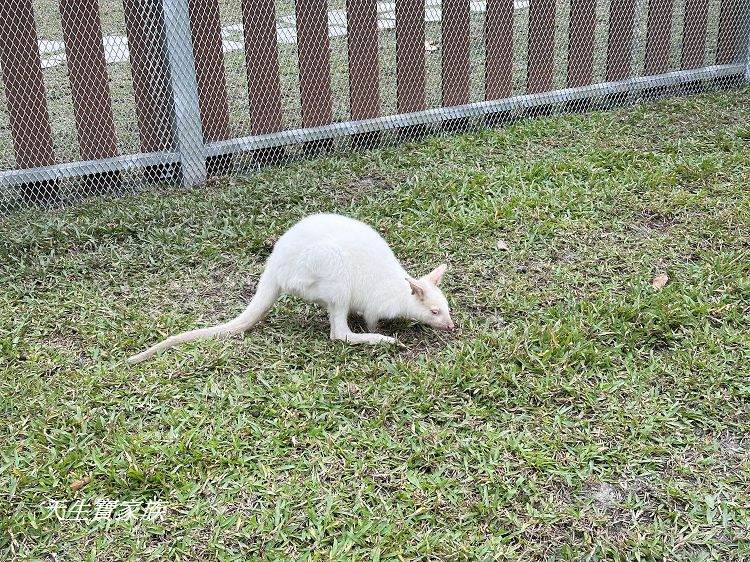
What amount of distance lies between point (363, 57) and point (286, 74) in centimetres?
58

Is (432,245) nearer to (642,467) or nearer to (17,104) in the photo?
(642,467)

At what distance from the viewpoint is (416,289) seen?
11.9 ft

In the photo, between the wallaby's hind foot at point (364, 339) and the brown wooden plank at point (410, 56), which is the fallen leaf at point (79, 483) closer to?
the wallaby's hind foot at point (364, 339)

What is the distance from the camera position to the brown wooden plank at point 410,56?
6.01m

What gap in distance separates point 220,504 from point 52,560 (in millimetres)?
539

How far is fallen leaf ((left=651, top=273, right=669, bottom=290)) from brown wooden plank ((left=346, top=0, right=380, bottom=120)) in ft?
8.94

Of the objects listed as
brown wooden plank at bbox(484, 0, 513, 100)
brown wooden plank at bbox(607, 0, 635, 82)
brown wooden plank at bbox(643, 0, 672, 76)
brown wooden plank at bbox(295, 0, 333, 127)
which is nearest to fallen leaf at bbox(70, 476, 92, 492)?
brown wooden plank at bbox(295, 0, 333, 127)

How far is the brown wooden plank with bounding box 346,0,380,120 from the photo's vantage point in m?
5.82

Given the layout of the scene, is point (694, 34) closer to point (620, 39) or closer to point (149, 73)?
point (620, 39)

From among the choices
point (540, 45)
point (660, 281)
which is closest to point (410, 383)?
point (660, 281)

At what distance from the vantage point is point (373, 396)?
3.23 metres

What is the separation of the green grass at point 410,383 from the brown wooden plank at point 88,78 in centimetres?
44

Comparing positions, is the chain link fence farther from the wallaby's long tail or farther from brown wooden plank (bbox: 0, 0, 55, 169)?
the wallaby's long tail

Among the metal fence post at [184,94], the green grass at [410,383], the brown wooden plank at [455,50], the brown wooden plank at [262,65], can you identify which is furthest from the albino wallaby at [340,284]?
the brown wooden plank at [455,50]
